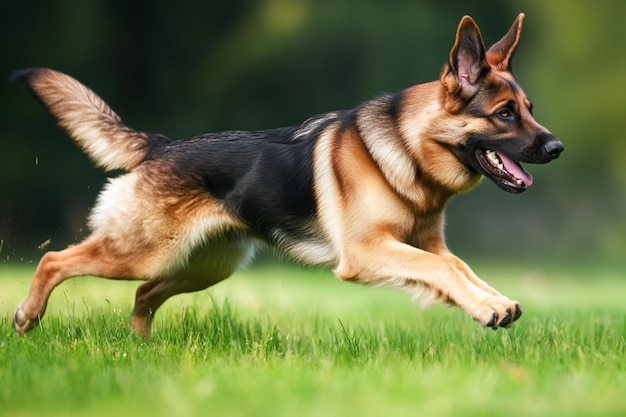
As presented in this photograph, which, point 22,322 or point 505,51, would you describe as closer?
point 505,51

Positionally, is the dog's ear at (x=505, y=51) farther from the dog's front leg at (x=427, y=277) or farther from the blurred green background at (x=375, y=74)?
the blurred green background at (x=375, y=74)

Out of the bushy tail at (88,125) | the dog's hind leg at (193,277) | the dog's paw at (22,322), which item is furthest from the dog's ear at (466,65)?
the dog's paw at (22,322)

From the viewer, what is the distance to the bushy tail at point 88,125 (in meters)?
5.82

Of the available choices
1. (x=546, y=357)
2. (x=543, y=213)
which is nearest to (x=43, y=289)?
(x=546, y=357)

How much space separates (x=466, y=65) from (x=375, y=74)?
14.0 meters

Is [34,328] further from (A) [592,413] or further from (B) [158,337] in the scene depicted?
(A) [592,413]

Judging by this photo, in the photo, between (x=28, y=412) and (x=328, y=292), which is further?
(x=328, y=292)

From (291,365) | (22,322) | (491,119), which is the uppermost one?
(491,119)

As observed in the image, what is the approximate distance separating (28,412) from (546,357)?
8.38ft

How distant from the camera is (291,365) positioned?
432 cm

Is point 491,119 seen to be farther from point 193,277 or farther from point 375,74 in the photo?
point 375,74

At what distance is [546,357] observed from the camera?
180 inches

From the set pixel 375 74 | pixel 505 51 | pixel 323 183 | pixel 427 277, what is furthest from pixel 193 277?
pixel 375 74

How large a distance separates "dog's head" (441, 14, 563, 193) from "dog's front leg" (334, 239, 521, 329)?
1.92 ft
